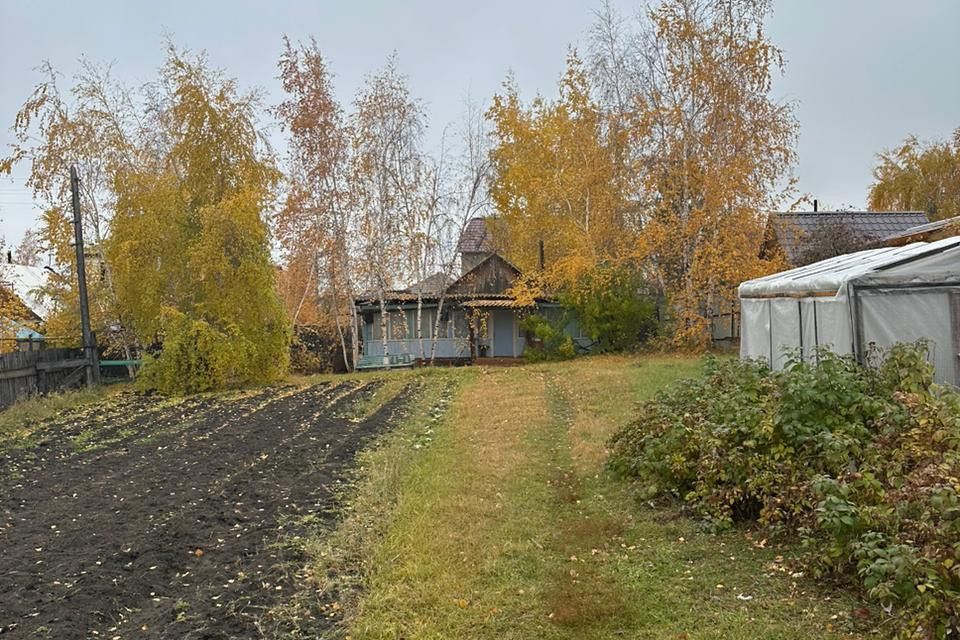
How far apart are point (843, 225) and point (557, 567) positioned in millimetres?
21607

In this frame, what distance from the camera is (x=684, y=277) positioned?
20.3 meters

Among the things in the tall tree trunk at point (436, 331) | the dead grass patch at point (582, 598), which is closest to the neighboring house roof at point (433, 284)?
the tall tree trunk at point (436, 331)

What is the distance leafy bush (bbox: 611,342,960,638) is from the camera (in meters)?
3.14

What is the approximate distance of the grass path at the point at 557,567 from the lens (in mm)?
3656

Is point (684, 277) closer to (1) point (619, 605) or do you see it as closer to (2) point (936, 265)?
(2) point (936, 265)

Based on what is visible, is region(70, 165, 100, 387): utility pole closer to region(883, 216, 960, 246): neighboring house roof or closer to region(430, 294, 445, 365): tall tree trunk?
region(430, 294, 445, 365): tall tree trunk

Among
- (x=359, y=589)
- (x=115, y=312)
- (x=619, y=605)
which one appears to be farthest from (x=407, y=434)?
(x=115, y=312)

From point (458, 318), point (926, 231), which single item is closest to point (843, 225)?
point (926, 231)

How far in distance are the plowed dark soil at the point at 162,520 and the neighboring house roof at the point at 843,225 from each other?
17.0 meters

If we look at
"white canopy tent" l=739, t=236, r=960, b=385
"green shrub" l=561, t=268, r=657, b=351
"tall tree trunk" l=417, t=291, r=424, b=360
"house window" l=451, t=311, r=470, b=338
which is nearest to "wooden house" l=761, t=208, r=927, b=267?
"green shrub" l=561, t=268, r=657, b=351

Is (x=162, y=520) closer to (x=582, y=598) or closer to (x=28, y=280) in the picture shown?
(x=582, y=598)

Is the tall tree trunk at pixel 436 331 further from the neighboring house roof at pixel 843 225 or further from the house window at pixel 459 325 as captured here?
the neighboring house roof at pixel 843 225

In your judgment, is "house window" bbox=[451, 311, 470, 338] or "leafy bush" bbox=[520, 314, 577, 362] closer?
"leafy bush" bbox=[520, 314, 577, 362]

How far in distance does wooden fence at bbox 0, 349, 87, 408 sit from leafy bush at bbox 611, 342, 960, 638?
41.9 feet
